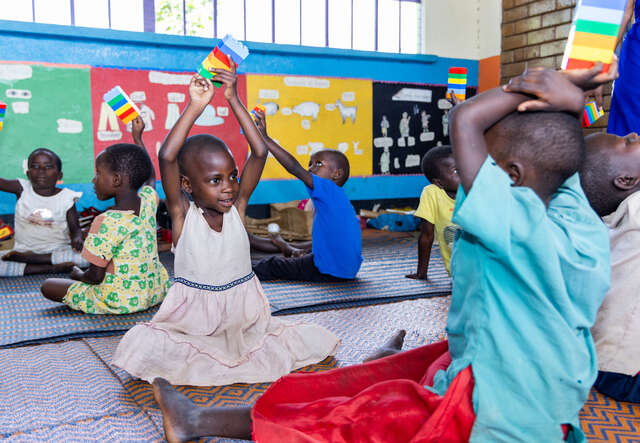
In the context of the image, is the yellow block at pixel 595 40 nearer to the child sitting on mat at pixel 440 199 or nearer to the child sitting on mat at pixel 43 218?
the child sitting on mat at pixel 440 199

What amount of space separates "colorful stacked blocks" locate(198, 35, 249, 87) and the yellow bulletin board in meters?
3.68

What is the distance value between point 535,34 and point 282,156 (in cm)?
407

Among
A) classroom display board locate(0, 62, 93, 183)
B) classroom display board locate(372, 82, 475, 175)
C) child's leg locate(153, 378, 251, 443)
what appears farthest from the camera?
classroom display board locate(372, 82, 475, 175)

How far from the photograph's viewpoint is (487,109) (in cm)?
100

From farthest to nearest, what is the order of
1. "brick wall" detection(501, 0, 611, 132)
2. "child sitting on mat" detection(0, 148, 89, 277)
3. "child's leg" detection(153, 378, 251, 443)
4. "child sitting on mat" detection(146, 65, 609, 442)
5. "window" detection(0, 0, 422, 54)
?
"brick wall" detection(501, 0, 611, 132) → "window" detection(0, 0, 422, 54) → "child sitting on mat" detection(0, 148, 89, 277) → "child's leg" detection(153, 378, 251, 443) → "child sitting on mat" detection(146, 65, 609, 442)

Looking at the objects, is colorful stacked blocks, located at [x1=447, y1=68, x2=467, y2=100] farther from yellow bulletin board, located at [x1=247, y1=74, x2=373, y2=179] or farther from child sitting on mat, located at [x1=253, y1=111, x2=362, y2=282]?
yellow bulletin board, located at [x1=247, y1=74, x2=373, y2=179]

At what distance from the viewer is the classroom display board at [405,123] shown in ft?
19.9

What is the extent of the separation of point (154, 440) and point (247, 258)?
0.73 m

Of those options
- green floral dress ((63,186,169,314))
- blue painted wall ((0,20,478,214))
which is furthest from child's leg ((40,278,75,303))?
blue painted wall ((0,20,478,214))

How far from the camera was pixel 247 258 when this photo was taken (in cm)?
197

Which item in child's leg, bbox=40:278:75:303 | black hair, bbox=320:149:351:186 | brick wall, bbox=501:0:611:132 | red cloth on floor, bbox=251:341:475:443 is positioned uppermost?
brick wall, bbox=501:0:611:132

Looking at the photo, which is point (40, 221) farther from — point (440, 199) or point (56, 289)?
point (440, 199)

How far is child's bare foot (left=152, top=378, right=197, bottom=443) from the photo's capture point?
1.30 m

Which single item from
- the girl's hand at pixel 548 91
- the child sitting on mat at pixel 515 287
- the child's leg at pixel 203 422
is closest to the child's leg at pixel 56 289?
the child's leg at pixel 203 422
